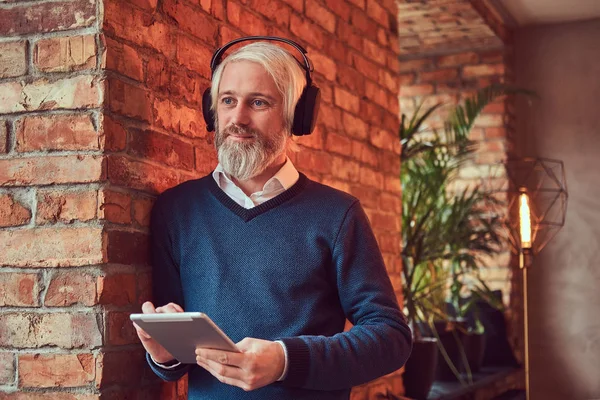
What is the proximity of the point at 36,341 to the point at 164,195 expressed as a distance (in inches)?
16.8

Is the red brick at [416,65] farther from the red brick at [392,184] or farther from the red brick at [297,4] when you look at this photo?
the red brick at [297,4]

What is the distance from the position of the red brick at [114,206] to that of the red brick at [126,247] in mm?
28

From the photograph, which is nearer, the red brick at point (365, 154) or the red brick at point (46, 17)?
the red brick at point (46, 17)

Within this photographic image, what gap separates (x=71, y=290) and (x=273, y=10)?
1.19 meters

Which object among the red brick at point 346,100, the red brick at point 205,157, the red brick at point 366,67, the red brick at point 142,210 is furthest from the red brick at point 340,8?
the red brick at point 142,210

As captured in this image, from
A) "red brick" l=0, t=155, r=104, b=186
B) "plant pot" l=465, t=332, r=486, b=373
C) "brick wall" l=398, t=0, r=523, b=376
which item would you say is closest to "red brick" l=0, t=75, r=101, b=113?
"red brick" l=0, t=155, r=104, b=186

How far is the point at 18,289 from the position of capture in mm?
1806

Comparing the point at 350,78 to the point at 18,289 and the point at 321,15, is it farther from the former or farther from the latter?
the point at 18,289

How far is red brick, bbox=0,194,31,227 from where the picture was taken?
181cm

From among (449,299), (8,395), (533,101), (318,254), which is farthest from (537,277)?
(8,395)

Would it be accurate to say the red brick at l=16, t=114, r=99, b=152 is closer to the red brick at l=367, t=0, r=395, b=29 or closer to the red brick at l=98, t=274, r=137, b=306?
the red brick at l=98, t=274, r=137, b=306

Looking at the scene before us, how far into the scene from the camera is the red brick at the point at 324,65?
2.85 meters

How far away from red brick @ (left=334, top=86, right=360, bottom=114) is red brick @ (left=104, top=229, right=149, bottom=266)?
123cm

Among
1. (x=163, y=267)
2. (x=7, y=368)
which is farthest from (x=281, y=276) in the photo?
(x=7, y=368)
